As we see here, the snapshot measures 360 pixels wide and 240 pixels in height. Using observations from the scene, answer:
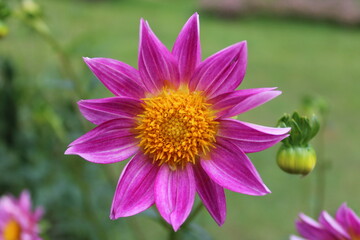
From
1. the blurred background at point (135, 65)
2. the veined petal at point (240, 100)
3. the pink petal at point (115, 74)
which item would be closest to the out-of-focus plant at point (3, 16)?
the blurred background at point (135, 65)

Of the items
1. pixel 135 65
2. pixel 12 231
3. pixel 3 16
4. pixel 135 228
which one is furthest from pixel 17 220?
pixel 135 65

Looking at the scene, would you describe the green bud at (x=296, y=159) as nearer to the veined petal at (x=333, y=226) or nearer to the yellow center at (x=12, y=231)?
the veined petal at (x=333, y=226)

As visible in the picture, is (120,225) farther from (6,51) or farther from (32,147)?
(6,51)

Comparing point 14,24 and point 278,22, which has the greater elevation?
point 278,22

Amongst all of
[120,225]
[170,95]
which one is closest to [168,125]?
[170,95]

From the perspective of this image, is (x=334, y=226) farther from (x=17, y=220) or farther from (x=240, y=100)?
(x=17, y=220)

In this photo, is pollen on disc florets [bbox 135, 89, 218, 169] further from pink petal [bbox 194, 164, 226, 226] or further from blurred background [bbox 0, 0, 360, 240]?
blurred background [bbox 0, 0, 360, 240]
